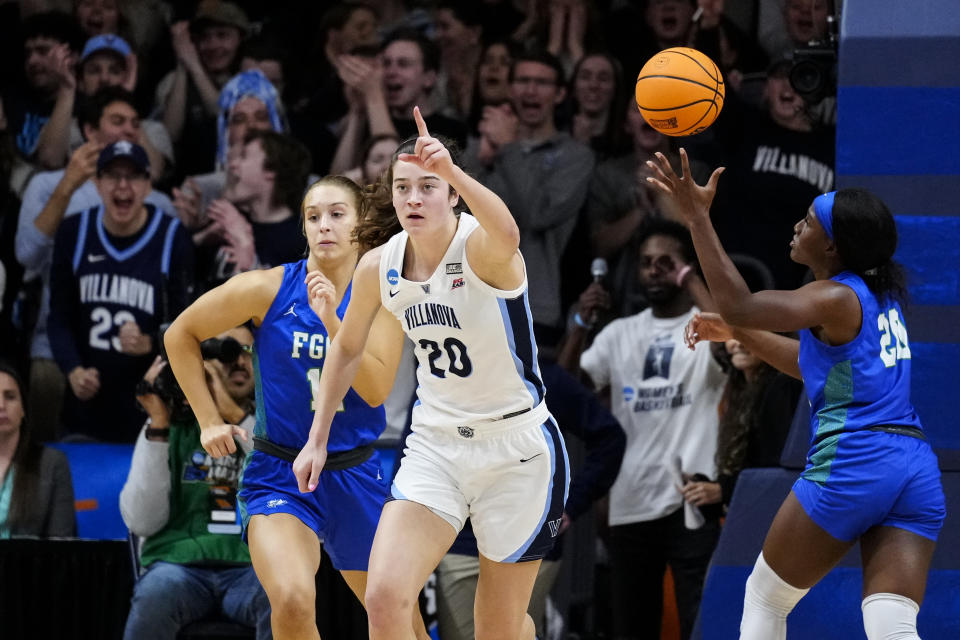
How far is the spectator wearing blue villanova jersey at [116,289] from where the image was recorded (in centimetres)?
802

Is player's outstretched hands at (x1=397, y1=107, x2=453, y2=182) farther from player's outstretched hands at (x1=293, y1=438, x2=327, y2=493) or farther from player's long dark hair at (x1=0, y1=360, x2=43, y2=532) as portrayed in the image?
player's long dark hair at (x1=0, y1=360, x2=43, y2=532)

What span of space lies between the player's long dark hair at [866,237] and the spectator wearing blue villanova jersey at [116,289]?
4453 mm

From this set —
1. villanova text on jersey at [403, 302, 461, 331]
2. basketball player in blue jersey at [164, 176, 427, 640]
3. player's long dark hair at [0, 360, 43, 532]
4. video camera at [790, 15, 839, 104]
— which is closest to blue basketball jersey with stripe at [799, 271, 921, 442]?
villanova text on jersey at [403, 302, 461, 331]

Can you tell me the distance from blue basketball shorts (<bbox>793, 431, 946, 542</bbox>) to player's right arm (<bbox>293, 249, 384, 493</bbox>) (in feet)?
5.70

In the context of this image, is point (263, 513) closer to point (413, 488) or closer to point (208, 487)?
point (413, 488)

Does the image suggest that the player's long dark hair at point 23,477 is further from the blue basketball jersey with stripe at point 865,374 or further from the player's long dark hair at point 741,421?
the blue basketball jersey with stripe at point 865,374

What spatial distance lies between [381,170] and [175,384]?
2144 mm

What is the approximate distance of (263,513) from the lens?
532cm

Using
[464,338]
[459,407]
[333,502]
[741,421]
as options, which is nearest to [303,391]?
[333,502]

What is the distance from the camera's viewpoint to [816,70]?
671 cm

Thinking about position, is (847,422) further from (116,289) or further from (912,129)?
(116,289)

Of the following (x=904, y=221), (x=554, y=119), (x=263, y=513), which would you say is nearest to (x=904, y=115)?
(x=904, y=221)

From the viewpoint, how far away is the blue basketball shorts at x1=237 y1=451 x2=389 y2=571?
5.44 m

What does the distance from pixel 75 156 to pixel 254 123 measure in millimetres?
1163
